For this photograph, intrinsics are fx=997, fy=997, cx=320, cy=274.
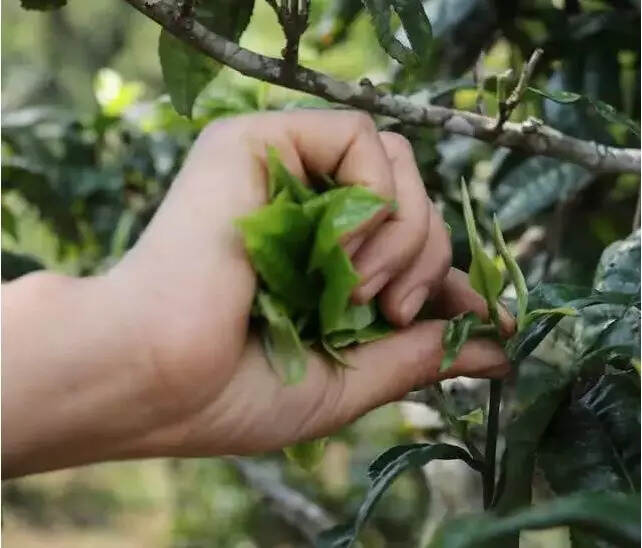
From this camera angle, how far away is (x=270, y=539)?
196cm

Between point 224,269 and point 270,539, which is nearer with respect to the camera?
point 224,269

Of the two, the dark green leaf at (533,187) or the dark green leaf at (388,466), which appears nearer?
the dark green leaf at (388,466)

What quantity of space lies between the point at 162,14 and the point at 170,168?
62 centimetres

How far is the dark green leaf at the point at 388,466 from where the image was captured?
2.12 feet

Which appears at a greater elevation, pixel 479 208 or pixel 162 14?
pixel 162 14

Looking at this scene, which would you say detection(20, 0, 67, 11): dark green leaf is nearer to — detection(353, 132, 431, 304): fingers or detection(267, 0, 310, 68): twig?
detection(267, 0, 310, 68): twig

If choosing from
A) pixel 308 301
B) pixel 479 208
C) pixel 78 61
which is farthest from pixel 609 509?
pixel 78 61

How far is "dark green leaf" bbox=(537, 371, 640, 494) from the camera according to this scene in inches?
24.0

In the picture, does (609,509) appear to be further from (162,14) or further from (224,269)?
(162,14)

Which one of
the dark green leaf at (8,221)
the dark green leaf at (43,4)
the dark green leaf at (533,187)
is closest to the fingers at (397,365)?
the dark green leaf at (43,4)

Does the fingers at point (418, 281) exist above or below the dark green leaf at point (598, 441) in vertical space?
above

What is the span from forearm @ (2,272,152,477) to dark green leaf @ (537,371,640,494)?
0.89 ft

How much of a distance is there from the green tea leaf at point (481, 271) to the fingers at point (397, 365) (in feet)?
0.10

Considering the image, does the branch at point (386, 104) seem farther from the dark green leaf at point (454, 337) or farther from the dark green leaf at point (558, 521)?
the dark green leaf at point (558, 521)
